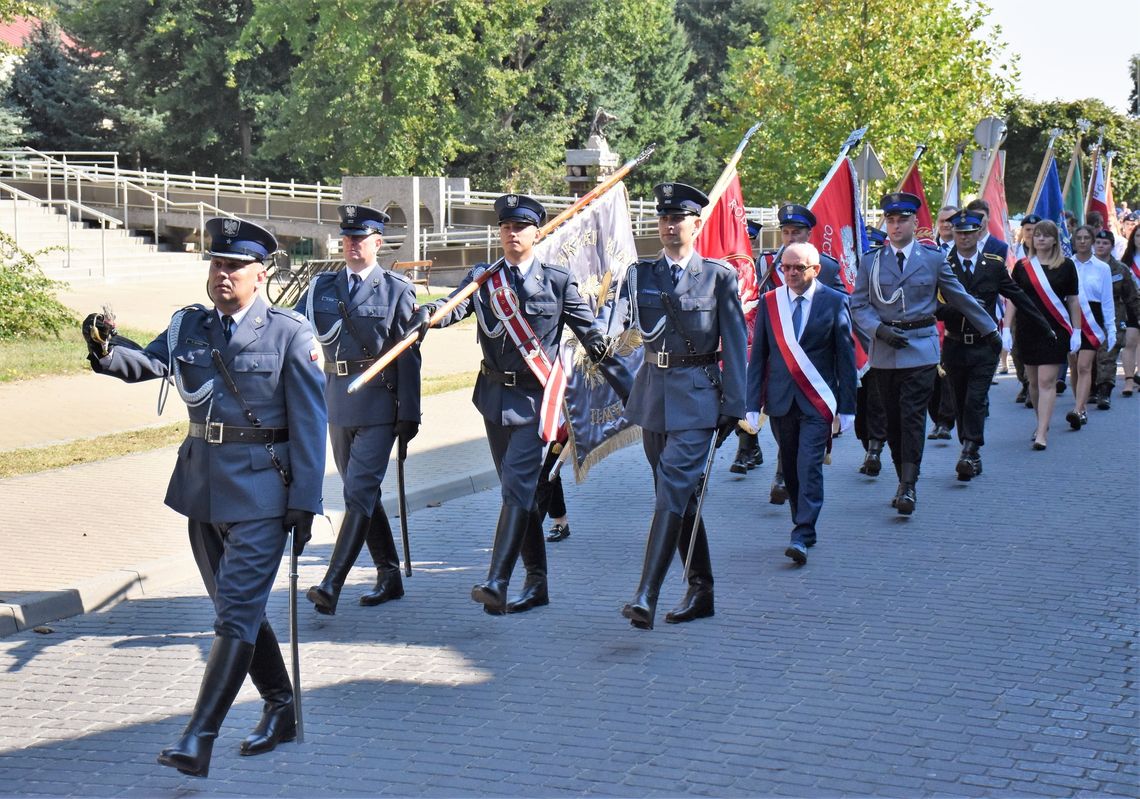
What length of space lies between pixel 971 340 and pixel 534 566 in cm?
537

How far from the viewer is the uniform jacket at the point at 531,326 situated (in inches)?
300

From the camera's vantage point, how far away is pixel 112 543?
9.02 m

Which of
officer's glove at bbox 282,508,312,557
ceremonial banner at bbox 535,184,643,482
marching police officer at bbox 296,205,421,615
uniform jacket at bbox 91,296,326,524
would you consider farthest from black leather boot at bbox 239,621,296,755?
ceremonial banner at bbox 535,184,643,482

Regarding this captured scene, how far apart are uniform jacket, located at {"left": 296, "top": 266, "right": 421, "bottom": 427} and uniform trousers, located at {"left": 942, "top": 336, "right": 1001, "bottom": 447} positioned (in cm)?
557

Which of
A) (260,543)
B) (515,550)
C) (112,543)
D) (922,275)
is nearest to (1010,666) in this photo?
(515,550)

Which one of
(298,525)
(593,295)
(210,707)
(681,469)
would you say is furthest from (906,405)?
(210,707)

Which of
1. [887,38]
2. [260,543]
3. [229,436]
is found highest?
[887,38]

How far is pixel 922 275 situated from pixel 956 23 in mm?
21271

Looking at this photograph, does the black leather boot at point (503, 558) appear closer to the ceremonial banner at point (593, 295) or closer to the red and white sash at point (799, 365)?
the ceremonial banner at point (593, 295)

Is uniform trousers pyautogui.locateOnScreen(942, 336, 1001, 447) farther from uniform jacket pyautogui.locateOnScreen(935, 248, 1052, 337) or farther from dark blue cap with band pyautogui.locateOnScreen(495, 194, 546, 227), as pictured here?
dark blue cap with band pyautogui.locateOnScreen(495, 194, 546, 227)

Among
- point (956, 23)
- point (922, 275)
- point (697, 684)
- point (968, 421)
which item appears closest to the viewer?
point (697, 684)

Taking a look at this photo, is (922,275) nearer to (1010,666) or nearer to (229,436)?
(1010,666)

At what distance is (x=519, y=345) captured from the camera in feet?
25.0

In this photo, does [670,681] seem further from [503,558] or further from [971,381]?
[971,381]
